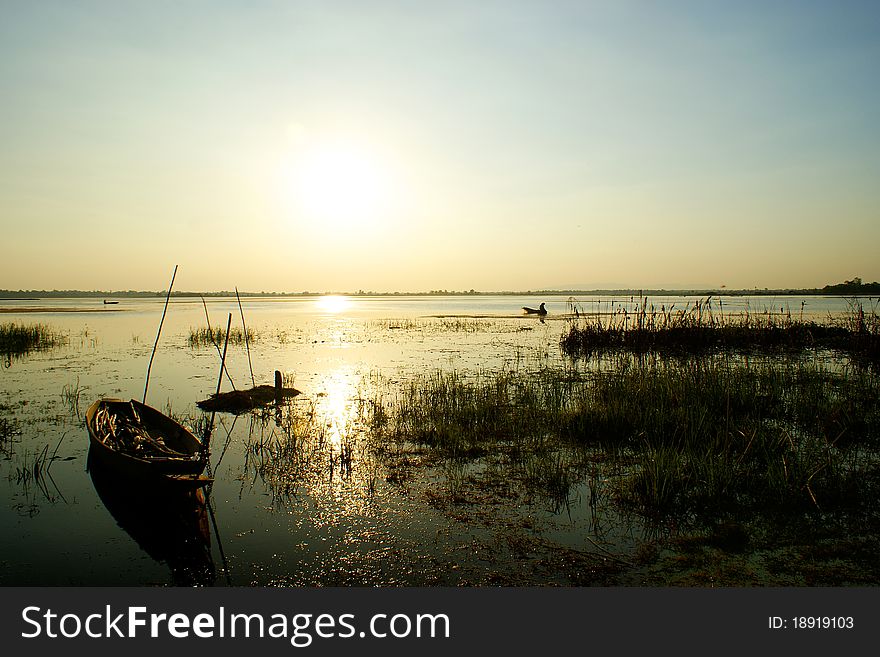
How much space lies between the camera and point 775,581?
507 cm

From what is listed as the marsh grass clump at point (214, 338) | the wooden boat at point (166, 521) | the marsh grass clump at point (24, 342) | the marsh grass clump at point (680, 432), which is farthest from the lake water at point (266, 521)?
the marsh grass clump at point (214, 338)

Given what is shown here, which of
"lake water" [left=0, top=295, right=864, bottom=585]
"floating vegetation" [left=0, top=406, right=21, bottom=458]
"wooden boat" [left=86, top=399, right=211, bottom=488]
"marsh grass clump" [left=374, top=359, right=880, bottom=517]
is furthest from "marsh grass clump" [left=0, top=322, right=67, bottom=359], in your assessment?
"marsh grass clump" [left=374, top=359, right=880, bottom=517]

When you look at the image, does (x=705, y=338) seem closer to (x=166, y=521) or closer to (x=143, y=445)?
(x=143, y=445)

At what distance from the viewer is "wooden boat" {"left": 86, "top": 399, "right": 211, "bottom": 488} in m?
6.82

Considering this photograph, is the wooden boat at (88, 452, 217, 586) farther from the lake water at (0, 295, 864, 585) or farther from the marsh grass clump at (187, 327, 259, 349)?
the marsh grass clump at (187, 327, 259, 349)

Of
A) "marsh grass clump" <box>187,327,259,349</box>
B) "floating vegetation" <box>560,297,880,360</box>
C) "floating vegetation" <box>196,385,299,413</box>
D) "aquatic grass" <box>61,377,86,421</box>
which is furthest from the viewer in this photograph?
"marsh grass clump" <box>187,327,259,349</box>

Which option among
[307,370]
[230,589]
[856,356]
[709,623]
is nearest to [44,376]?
[307,370]

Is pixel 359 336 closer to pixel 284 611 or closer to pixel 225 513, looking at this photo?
pixel 225 513

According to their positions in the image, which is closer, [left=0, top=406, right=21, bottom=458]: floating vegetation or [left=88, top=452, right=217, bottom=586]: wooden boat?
[left=88, top=452, right=217, bottom=586]: wooden boat

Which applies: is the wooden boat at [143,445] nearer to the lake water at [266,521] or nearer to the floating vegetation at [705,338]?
the lake water at [266,521]

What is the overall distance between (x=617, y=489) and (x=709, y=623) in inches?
111

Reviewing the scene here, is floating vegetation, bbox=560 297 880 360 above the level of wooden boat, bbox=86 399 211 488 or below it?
above

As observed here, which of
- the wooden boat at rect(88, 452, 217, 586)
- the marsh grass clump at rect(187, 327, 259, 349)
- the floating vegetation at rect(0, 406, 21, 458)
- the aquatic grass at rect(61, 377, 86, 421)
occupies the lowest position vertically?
the wooden boat at rect(88, 452, 217, 586)

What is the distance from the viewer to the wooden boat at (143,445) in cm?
682
